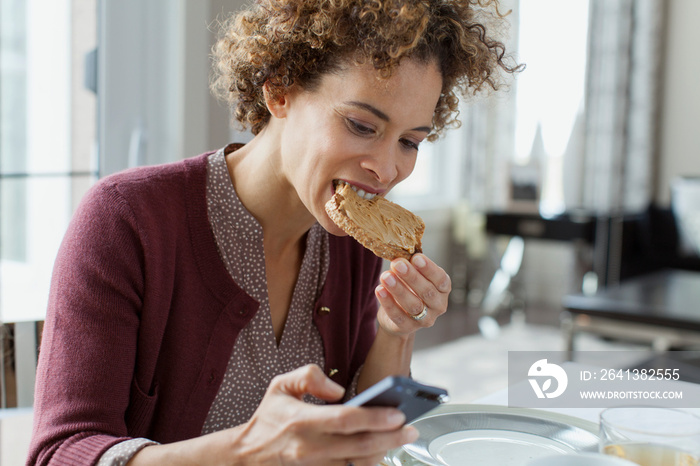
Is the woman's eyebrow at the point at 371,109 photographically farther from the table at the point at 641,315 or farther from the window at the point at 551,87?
the window at the point at 551,87

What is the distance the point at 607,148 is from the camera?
5.61m

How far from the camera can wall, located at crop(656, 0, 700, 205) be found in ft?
18.2

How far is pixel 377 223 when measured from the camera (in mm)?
1306

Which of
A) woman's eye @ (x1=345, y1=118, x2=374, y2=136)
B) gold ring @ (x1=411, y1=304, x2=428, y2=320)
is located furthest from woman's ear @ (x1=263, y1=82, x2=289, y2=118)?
gold ring @ (x1=411, y1=304, x2=428, y2=320)

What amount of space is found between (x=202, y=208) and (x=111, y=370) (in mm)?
374

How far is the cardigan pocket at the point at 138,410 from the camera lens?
1.21m

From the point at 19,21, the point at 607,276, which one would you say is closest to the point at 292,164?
the point at 19,21

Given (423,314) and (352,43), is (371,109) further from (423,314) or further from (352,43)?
(423,314)

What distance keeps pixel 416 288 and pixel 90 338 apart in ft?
1.75

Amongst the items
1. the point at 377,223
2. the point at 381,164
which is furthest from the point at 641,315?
the point at 381,164

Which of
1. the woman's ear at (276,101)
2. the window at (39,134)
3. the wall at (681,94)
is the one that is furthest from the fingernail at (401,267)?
the wall at (681,94)

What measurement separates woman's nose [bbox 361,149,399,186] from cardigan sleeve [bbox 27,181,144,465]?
423 mm

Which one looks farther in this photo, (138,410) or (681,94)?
(681,94)

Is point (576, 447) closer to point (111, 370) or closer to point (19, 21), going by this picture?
point (111, 370)
